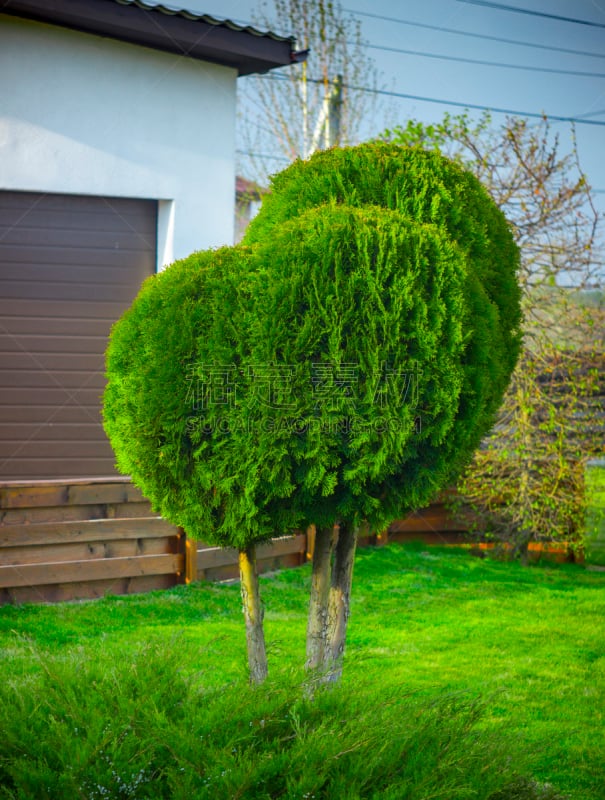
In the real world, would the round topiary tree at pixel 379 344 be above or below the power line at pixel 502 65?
below

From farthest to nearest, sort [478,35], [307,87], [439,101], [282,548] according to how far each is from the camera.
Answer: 1. [439,101]
2. [478,35]
3. [307,87]
4. [282,548]

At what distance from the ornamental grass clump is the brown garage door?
5342 millimetres

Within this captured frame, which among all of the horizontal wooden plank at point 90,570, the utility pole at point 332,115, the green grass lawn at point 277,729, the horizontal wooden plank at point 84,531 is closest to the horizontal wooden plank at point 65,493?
the horizontal wooden plank at point 84,531

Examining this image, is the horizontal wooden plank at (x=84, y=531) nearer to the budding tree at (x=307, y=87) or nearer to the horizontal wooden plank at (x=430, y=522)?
the horizontal wooden plank at (x=430, y=522)

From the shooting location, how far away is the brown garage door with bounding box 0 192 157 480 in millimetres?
8891

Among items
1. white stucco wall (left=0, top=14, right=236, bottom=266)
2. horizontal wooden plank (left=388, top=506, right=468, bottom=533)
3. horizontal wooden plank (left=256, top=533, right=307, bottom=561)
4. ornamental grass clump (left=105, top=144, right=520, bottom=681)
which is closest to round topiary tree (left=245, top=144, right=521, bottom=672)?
ornamental grass clump (left=105, top=144, right=520, bottom=681)

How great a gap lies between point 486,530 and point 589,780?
254 inches

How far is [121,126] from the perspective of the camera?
885 centimetres

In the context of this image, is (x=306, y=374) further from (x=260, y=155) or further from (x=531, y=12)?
(x=531, y=12)

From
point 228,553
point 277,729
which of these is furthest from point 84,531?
point 277,729

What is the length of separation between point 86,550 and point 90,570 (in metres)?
0.18

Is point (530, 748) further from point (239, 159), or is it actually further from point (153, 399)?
point (239, 159)

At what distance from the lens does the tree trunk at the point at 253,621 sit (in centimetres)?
425

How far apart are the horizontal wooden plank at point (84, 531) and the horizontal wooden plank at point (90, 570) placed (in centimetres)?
20
